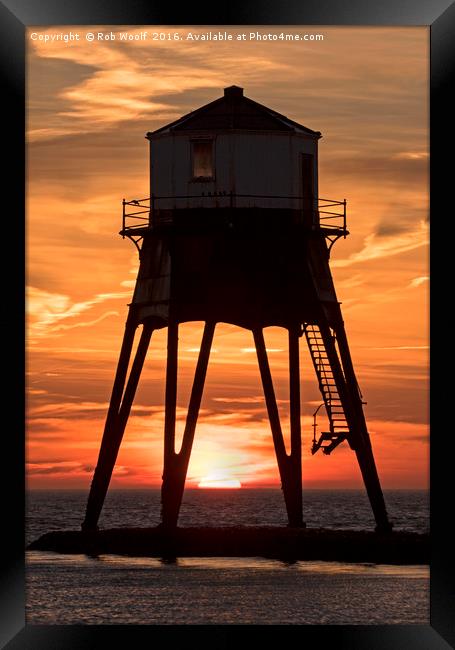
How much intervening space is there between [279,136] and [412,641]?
17950 mm

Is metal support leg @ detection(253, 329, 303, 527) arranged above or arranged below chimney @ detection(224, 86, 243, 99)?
below

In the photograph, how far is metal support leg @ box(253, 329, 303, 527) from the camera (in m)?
52.3

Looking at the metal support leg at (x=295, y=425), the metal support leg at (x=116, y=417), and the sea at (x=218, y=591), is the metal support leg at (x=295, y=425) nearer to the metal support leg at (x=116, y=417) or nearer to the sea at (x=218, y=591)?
the sea at (x=218, y=591)

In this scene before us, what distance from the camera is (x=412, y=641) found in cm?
3378

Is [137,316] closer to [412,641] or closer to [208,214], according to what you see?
[208,214]

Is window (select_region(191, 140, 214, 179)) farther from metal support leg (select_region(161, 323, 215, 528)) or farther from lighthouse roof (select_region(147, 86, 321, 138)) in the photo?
metal support leg (select_region(161, 323, 215, 528))

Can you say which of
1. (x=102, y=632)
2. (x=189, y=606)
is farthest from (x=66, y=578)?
(x=102, y=632)

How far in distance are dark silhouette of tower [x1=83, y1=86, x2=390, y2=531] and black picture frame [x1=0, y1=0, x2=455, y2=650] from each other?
13875 mm

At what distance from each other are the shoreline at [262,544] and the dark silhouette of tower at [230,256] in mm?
696

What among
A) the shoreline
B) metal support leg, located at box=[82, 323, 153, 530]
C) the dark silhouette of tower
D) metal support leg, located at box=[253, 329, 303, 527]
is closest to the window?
the dark silhouette of tower

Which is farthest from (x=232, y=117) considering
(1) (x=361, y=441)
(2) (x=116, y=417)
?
(1) (x=361, y=441)
